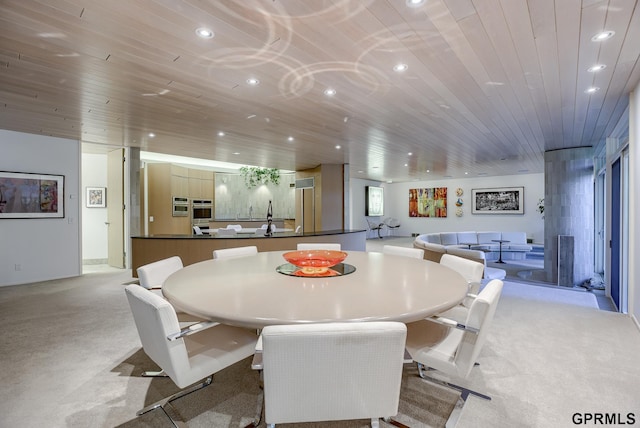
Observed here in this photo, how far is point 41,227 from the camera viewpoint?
17.6 ft

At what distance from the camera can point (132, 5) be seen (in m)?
1.93

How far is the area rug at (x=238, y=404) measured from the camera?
70.1 inches

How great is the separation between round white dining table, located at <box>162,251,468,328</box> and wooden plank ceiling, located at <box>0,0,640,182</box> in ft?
5.52

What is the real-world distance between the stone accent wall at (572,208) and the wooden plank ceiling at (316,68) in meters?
0.74

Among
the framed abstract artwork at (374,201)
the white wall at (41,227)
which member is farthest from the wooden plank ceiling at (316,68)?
the framed abstract artwork at (374,201)

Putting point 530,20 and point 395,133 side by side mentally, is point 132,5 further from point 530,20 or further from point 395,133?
point 395,133

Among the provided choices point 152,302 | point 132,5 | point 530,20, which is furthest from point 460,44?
point 152,302

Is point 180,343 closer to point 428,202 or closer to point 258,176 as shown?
point 258,176

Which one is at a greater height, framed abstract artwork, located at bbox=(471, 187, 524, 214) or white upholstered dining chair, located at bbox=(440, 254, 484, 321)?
framed abstract artwork, located at bbox=(471, 187, 524, 214)

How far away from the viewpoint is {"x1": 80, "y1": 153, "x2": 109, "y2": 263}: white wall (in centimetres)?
722

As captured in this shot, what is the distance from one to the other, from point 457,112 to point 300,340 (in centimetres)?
383

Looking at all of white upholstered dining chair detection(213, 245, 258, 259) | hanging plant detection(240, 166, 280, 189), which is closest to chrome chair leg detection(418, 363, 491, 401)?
white upholstered dining chair detection(213, 245, 258, 259)

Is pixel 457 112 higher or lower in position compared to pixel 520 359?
higher

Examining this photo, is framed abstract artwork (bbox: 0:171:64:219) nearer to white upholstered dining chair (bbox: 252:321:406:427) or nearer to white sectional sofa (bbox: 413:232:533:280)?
white upholstered dining chair (bbox: 252:321:406:427)
